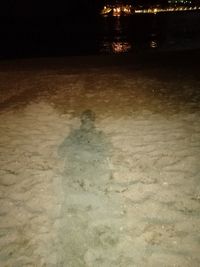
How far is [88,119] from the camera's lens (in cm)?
757

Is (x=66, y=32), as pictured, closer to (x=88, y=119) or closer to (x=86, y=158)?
(x=88, y=119)

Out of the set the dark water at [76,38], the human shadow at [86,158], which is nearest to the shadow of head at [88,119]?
the human shadow at [86,158]

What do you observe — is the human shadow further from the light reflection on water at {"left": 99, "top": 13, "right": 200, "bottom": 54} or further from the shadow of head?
the light reflection on water at {"left": 99, "top": 13, "right": 200, "bottom": 54}

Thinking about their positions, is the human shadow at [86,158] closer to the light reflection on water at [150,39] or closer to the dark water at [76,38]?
the dark water at [76,38]

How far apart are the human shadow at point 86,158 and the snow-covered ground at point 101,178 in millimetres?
19

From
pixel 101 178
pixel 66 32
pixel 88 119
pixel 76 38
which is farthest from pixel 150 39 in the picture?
pixel 101 178

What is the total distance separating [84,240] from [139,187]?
1337 millimetres

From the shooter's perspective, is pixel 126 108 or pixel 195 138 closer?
pixel 195 138

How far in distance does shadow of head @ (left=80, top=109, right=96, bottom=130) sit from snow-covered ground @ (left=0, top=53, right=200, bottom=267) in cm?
3

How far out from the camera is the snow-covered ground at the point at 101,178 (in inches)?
139

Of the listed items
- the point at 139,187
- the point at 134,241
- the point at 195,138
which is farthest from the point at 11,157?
the point at 195,138

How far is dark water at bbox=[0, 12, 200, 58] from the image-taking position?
2817 cm

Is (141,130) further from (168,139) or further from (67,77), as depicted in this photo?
(67,77)

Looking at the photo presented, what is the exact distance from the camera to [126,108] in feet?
26.8
